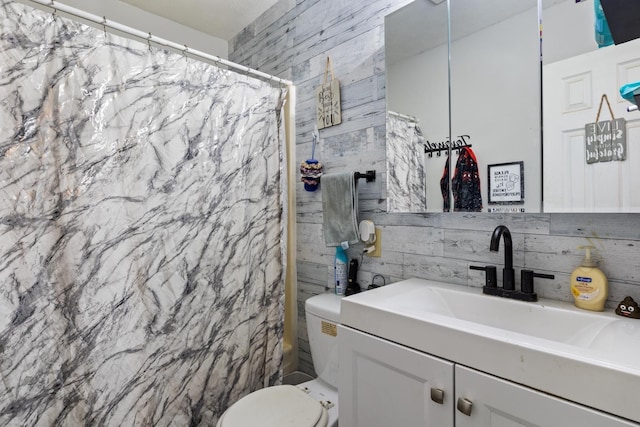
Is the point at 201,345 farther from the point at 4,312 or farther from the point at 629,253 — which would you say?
the point at 629,253

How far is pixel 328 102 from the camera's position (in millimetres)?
1752

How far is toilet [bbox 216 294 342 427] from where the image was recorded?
1.21 metres

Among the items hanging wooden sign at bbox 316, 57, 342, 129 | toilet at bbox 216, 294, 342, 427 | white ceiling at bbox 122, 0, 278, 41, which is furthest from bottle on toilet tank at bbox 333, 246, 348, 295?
white ceiling at bbox 122, 0, 278, 41

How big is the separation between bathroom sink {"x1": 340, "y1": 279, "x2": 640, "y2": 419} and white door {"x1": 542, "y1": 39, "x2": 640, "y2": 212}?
1.07 ft

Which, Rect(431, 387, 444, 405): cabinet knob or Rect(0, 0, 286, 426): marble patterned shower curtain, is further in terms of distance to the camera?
Rect(0, 0, 286, 426): marble patterned shower curtain

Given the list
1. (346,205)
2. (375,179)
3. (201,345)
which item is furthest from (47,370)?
(375,179)

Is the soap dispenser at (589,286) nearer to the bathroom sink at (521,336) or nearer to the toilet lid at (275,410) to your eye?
the bathroom sink at (521,336)

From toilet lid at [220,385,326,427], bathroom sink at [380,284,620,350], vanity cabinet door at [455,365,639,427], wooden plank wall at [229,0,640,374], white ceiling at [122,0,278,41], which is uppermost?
white ceiling at [122,0,278,41]

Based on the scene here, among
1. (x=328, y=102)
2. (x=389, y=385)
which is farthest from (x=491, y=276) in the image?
(x=328, y=102)

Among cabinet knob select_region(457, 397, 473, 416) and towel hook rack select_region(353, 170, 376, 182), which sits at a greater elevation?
towel hook rack select_region(353, 170, 376, 182)

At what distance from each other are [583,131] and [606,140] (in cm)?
6

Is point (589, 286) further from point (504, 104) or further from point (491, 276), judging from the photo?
point (504, 104)

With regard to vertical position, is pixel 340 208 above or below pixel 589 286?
above

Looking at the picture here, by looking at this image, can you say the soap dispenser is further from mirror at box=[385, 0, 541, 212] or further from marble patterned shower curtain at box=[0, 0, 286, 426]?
marble patterned shower curtain at box=[0, 0, 286, 426]
